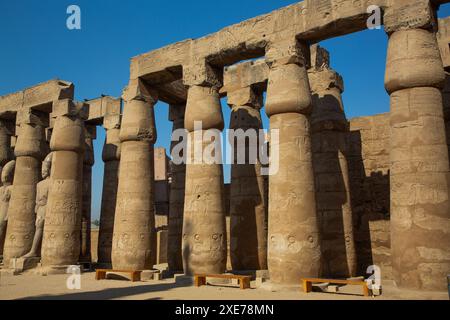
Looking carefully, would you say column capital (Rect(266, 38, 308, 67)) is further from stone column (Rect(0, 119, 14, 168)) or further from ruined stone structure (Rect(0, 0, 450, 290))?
stone column (Rect(0, 119, 14, 168))

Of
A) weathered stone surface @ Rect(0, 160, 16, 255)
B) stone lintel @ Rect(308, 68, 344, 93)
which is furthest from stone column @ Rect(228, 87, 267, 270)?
weathered stone surface @ Rect(0, 160, 16, 255)

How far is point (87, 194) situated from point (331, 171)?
12679 millimetres

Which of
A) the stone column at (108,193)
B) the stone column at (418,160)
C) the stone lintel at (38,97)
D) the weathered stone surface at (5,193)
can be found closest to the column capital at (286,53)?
the stone column at (418,160)

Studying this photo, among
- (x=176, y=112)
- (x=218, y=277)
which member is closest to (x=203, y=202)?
(x=218, y=277)

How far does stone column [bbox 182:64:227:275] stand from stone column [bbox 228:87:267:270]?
203cm

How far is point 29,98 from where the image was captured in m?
19.3

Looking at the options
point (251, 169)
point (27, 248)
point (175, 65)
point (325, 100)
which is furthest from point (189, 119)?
point (27, 248)

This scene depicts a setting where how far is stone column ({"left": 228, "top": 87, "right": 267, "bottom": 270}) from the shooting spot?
1452 centimetres

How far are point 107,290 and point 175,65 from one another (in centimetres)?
738

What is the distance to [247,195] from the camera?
1499 centimetres

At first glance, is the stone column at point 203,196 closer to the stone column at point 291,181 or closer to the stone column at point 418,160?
the stone column at point 291,181

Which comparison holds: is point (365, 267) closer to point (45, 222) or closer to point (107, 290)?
point (107, 290)

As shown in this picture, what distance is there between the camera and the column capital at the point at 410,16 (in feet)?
32.1

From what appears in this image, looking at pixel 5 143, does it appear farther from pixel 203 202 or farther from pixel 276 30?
pixel 276 30
